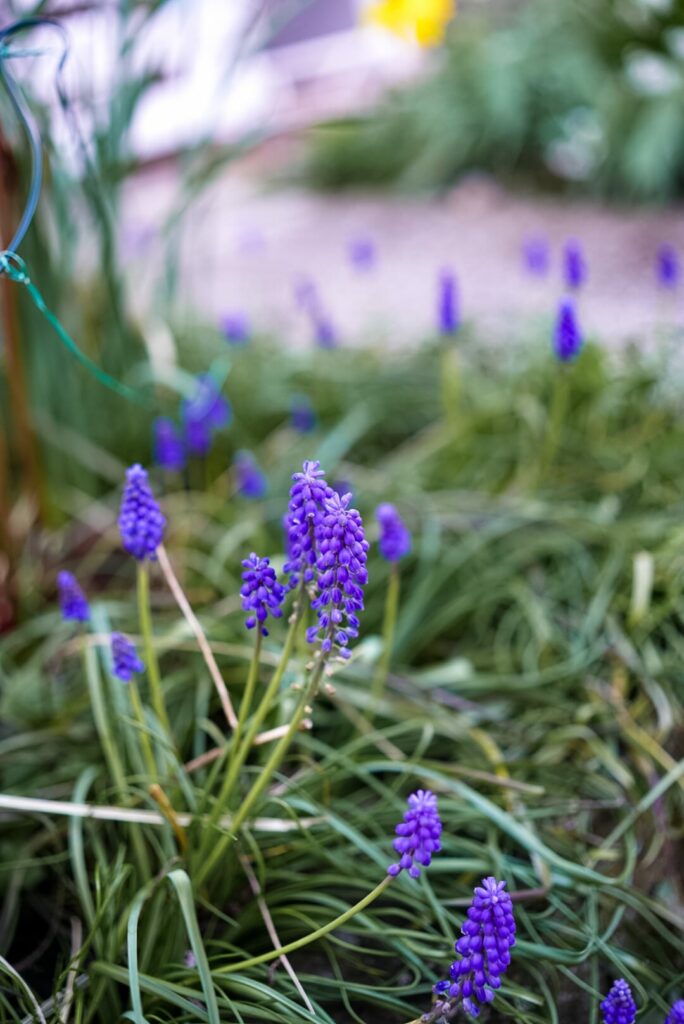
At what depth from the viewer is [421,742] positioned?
1.42m

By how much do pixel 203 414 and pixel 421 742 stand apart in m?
0.96

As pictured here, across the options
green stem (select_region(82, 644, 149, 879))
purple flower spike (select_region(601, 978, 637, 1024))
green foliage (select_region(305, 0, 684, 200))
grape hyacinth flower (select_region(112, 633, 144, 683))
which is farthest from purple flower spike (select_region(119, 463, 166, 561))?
green foliage (select_region(305, 0, 684, 200))

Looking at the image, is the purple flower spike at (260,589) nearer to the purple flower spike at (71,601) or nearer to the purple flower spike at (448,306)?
the purple flower spike at (71,601)

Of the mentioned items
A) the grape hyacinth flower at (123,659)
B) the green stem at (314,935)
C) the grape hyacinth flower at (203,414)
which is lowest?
the green stem at (314,935)

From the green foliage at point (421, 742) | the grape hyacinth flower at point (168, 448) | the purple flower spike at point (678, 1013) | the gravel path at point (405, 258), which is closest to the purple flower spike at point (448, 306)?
the green foliage at point (421, 742)

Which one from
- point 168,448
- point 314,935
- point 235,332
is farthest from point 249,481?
point 314,935

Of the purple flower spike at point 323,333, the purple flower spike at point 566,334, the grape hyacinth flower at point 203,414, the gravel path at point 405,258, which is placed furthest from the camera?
the gravel path at point 405,258

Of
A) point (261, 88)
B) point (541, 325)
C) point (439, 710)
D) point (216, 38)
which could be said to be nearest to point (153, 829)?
point (439, 710)

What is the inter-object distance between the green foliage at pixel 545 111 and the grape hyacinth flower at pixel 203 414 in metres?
2.27

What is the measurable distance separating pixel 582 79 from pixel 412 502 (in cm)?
363

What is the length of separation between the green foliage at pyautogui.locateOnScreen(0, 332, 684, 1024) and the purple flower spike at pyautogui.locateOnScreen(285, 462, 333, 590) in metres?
0.36

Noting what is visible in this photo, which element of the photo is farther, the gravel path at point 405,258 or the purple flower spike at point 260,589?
the gravel path at point 405,258

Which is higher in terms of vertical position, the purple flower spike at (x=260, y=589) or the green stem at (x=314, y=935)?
the purple flower spike at (x=260, y=589)

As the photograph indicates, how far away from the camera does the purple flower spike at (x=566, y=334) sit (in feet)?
5.36
